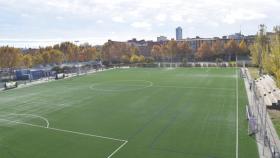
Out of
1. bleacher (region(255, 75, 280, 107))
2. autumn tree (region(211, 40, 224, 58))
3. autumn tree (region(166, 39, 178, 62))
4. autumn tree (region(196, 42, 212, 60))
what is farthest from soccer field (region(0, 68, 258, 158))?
autumn tree (region(211, 40, 224, 58))

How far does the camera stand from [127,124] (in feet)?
74.0

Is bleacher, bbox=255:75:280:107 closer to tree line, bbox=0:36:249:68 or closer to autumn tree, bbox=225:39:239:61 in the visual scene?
tree line, bbox=0:36:249:68

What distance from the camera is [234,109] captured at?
26.4 metres

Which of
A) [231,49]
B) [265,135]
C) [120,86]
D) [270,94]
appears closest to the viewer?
[265,135]

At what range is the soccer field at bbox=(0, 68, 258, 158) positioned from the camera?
57.1 ft

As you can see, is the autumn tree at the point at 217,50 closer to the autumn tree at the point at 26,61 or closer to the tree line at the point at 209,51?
the tree line at the point at 209,51

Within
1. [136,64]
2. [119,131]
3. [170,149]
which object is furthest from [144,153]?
[136,64]

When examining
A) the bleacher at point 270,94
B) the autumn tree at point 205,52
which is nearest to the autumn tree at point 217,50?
the autumn tree at point 205,52

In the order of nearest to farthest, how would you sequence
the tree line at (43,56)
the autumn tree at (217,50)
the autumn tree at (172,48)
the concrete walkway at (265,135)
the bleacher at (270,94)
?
the concrete walkway at (265,135), the bleacher at (270,94), the tree line at (43,56), the autumn tree at (172,48), the autumn tree at (217,50)

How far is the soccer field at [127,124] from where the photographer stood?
1739 cm

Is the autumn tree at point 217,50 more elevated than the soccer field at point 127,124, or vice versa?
the autumn tree at point 217,50

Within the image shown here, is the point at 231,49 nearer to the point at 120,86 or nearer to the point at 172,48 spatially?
the point at 172,48

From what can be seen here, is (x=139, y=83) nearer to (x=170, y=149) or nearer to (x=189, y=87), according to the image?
(x=189, y=87)

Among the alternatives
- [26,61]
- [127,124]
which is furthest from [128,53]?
[127,124]
